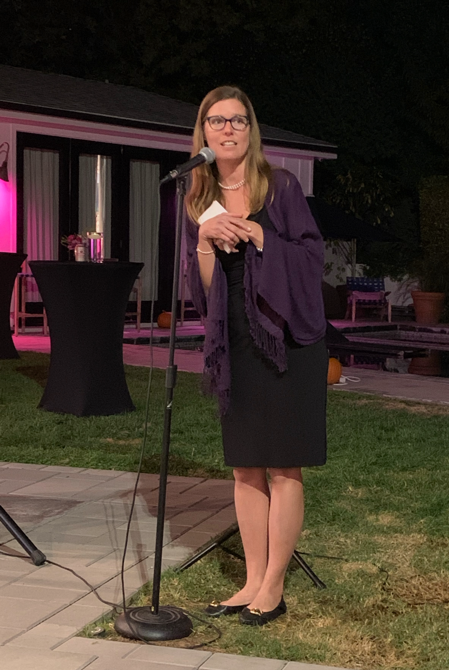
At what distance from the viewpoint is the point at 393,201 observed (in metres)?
25.8

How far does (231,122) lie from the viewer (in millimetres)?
3633

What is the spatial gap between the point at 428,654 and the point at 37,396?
6.26m

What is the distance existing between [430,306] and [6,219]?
852cm

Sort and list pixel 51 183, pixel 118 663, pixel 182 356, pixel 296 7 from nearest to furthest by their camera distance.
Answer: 1. pixel 118 663
2. pixel 182 356
3. pixel 51 183
4. pixel 296 7

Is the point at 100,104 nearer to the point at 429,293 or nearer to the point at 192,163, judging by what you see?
the point at 429,293

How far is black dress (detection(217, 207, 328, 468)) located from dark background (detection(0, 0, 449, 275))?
21.9 m

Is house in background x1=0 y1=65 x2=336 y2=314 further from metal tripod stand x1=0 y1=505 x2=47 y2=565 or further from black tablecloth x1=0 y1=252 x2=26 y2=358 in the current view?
metal tripod stand x1=0 y1=505 x2=47 y2=565

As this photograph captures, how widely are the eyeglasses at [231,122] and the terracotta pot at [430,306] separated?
668 inches

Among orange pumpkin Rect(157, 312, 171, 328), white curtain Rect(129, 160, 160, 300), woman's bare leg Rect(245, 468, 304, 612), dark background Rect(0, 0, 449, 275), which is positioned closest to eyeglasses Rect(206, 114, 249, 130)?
woman's bare leg Rect(245, 468, 304, 612)

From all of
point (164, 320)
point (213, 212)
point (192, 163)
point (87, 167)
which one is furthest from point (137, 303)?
point (192, 163)

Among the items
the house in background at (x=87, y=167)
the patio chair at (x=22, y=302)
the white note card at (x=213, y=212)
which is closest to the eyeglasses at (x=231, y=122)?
the white note card at (x=213, y=212)

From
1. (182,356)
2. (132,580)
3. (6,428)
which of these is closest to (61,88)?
(182,356)

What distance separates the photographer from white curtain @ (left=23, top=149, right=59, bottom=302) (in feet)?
52.3

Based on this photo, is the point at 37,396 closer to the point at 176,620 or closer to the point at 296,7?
the point at 176,620
